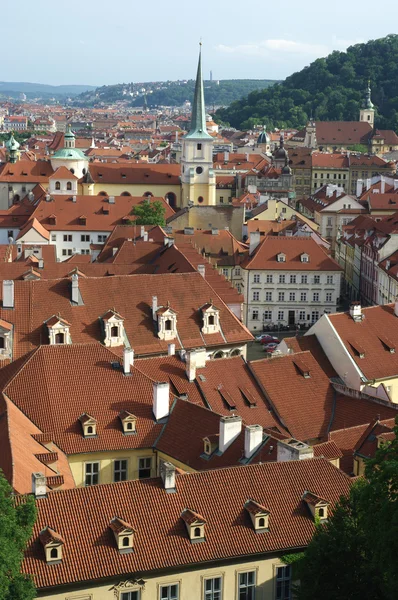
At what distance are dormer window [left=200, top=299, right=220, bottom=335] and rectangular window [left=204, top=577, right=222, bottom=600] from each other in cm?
2546

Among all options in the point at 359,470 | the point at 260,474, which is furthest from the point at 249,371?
the point at 260,474

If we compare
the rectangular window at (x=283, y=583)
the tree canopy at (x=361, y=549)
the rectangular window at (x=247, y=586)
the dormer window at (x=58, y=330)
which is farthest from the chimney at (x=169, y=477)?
the dormer window at (x=58, y=330)

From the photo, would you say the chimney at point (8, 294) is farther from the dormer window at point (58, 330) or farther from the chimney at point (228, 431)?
the chimney at point (228, 431)

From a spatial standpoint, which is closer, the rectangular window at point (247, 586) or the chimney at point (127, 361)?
the rectangular window at point (247, 586)

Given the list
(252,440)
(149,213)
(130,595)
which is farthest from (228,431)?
(149,213)

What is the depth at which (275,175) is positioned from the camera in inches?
5851

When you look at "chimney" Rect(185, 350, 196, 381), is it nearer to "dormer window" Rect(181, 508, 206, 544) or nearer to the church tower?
"dormer window" Rect(181, 508, 206, 544)

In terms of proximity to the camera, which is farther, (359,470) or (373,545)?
(359,470)

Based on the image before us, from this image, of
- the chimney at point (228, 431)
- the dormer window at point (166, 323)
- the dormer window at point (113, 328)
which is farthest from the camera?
the dormer window at point (166, 323)

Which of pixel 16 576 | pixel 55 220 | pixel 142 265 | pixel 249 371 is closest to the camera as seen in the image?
pixel 16 576

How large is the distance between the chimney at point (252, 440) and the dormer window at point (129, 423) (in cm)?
553

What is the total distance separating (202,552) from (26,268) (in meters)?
35.1

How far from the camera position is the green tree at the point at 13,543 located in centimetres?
2695

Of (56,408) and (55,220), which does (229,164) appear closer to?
(55,220)
